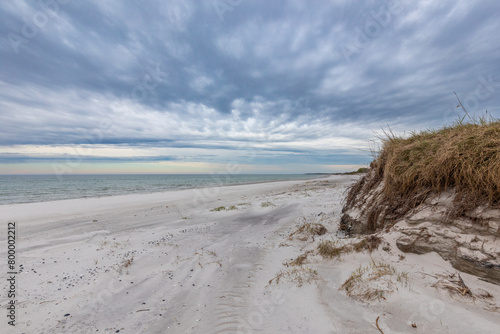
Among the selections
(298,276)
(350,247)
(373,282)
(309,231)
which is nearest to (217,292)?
(298,276)

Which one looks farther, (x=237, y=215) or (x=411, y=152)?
(x=237, y=215)

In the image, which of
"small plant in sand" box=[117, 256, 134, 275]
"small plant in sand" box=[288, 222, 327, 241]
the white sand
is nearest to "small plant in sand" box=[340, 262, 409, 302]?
the white sand

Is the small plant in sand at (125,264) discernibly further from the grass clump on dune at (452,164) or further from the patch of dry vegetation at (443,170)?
the grass clump on dune at (452,164)

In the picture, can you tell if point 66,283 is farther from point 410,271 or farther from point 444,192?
point 444,192

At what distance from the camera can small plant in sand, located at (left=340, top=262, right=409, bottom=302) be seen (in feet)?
10.7

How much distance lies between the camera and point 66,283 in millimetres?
4270

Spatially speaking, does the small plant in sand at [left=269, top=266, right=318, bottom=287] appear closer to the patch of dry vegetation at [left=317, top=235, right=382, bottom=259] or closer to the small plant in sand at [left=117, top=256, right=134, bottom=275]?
the patch of dry vegetation at [left=317, top=235, right=382, bottom=259]

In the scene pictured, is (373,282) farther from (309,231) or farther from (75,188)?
(75,188)

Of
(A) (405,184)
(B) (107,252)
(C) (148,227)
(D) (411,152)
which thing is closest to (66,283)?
(B) (107,252)

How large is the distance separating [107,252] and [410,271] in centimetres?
726

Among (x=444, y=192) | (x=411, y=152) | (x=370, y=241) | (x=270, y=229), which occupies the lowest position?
(x=270, y=229)

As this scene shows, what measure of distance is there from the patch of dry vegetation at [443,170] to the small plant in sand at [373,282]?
5.34 ft

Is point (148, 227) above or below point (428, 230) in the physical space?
below

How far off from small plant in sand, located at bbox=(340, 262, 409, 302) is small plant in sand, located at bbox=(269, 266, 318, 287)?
0.64 meters
